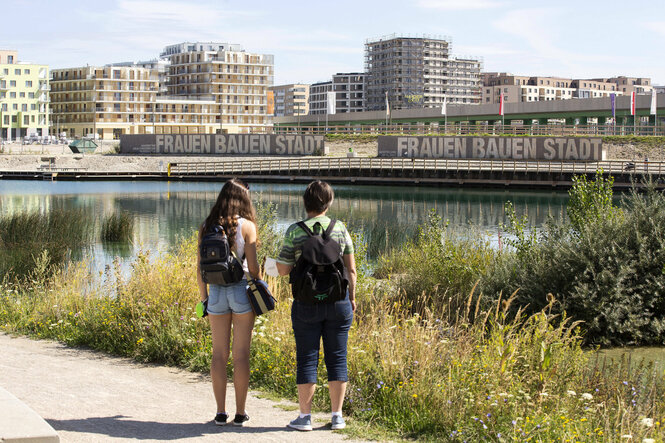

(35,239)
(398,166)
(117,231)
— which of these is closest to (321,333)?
(35,239)

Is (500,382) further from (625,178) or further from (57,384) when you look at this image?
(625,178)

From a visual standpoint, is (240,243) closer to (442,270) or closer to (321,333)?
(321,333)

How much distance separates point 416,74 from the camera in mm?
181875

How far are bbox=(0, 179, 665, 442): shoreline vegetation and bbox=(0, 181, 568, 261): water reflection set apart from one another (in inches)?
450

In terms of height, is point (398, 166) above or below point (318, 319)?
above

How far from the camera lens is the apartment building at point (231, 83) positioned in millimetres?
137125

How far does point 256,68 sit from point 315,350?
139464mm

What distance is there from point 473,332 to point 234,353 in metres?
3.76

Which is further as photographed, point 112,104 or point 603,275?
point 112,104

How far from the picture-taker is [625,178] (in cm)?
5031

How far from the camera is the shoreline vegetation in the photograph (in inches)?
219

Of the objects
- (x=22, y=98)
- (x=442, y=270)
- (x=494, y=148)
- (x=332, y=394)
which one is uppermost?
(x=22, y=98)

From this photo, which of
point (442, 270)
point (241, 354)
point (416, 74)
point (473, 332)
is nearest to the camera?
point (241, 354)

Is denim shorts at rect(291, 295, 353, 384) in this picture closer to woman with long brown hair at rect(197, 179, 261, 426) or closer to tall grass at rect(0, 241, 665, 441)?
woman with long brown hair at rect(197, 179, 261, 426)
